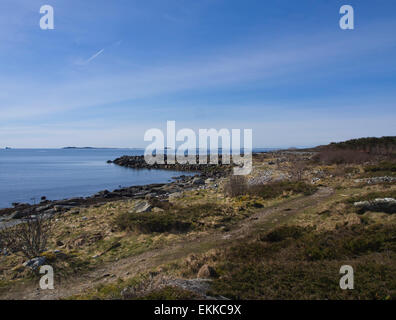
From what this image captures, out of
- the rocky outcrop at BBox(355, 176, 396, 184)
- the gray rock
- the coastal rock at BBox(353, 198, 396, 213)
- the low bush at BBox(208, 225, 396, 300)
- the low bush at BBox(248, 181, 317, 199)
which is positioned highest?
the rocky outcrop at BBox(355, 176, 396, 184)

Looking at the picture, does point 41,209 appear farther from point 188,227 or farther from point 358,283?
point 358,283

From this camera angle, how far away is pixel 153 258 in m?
10.7

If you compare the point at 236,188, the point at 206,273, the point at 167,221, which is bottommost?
the point at 167,221

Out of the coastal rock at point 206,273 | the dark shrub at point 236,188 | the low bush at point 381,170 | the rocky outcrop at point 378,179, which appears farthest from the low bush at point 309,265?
the low bush at point 381,170

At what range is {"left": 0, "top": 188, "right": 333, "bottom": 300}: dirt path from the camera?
861 centimetres

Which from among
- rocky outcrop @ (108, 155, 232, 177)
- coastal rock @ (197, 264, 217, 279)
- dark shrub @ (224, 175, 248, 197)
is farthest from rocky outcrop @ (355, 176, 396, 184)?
rocky outcrop @ (108, 155, 232, 177)

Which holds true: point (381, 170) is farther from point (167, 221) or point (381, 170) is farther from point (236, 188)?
point (167, 221)

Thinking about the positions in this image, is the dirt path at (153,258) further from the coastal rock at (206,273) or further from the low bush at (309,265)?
the coastal rock at (206,273)

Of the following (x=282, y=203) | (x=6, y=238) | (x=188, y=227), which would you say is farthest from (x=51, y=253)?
Answer: (x=282, y=203)

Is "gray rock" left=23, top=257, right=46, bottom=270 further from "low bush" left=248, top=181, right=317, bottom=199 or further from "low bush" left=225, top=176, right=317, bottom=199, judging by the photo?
"low bush" left=248, top=181, right=317, bottom=199

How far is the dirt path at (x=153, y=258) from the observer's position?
8612mm

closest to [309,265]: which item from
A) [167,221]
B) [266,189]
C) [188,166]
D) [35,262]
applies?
[167,221]

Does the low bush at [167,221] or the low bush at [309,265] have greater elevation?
the low bush at [309,265]

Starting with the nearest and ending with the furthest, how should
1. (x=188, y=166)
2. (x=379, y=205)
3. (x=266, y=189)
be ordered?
1. (x=379, y=205)
2. (x=266, y=189)
3. (x=188, y=166)
